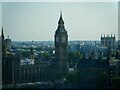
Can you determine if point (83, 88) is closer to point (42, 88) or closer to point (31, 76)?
point (42, 88)

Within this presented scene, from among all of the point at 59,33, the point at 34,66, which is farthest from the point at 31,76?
the point at 59,33

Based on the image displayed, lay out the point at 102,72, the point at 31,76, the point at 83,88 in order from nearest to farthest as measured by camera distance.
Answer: the point at 83,88
the point at 102,72
the point at 31,76

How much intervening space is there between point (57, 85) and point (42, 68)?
244 centimetres

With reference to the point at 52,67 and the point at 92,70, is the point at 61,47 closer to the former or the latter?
the point at 52,67

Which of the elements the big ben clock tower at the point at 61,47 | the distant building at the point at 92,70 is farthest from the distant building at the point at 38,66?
the distant building at the point at 92,70

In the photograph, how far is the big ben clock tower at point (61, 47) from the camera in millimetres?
11038

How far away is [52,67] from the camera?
1117cm

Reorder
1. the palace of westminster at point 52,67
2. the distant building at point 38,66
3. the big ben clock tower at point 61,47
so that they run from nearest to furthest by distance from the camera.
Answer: the palace of westminster at point 52,67
the distant building at point 38,66
the big ben clock tower at point 61,47

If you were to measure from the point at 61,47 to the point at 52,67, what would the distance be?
25.4 inches

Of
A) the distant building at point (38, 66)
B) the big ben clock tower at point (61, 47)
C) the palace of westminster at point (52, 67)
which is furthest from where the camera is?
the big ben clock tower at point (61, 47)

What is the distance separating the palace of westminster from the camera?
939 cm

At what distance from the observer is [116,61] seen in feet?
35.1

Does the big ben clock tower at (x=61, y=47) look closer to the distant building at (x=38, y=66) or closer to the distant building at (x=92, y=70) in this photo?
the distant building at (x=38, y=66)

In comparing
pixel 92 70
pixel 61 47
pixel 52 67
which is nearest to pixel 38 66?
pixel 52 67
